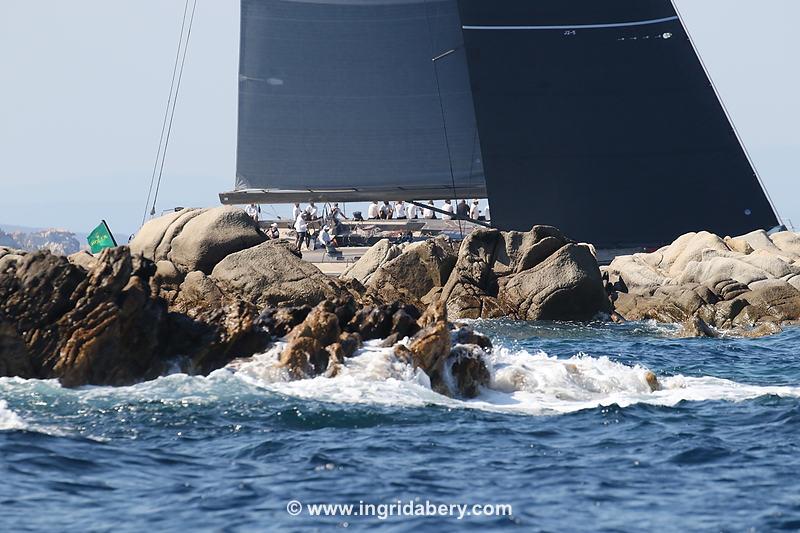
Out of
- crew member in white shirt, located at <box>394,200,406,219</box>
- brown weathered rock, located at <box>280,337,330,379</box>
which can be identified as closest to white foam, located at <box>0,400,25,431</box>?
brown weathered rock, located at <box>280,337,330,379</box>

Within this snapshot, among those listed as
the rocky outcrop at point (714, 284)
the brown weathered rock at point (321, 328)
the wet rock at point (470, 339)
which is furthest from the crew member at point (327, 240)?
the brown weathered rock at point (321, 328)

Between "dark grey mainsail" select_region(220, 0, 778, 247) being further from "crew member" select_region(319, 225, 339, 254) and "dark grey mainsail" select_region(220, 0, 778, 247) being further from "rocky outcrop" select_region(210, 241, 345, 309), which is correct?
"rocky outcrop" select_region(210, 241, 345, 309)

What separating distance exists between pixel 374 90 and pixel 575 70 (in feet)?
20.8

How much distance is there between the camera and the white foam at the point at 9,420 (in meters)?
12.4

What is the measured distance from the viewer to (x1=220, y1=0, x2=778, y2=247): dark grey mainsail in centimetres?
3788

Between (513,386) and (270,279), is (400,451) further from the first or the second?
(270,279)

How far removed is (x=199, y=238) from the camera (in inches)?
901

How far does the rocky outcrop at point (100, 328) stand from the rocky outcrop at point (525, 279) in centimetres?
1211

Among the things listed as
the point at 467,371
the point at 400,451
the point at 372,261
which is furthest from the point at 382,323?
the point at 372,261

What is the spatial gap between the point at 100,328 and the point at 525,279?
14747mm

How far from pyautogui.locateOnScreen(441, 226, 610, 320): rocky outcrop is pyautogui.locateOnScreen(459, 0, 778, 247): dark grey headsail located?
29.9 feet

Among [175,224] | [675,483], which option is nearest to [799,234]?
[175,224]

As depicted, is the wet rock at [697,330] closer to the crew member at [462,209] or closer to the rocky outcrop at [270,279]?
the rocky outcrop at [270,279]

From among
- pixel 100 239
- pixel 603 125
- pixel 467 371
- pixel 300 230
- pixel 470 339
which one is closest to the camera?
pixel 467 371
